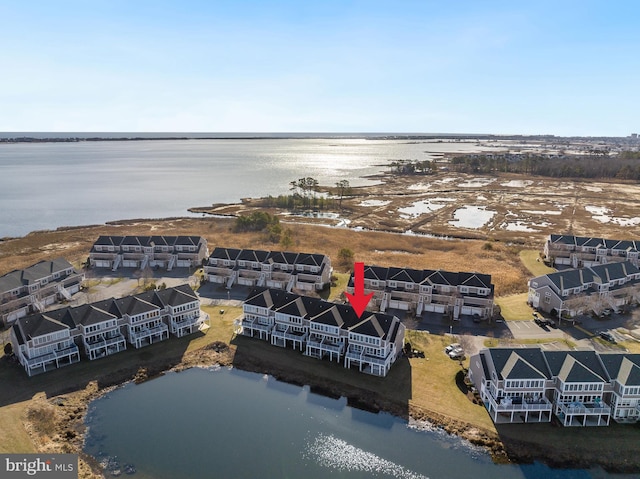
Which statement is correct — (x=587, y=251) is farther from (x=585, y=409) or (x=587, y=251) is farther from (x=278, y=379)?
(x=278, y=379)

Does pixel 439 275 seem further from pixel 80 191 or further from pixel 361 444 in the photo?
pixel 80 191

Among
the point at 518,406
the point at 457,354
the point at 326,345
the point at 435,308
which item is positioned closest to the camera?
the point at 518,406

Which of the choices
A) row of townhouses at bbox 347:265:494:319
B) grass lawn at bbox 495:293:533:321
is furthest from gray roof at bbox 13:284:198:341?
grass lawn at bbox 495:293:533:321

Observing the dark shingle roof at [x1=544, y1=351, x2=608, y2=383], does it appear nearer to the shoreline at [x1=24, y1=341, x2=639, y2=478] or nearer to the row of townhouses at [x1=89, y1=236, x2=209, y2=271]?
the shoreline at [x1=24, y1=341, x2=639, y2=478]

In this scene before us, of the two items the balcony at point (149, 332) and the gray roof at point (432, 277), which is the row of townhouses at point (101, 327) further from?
the gray roof at point (432, 277)

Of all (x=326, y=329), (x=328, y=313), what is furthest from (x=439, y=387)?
(x=328, y=313)

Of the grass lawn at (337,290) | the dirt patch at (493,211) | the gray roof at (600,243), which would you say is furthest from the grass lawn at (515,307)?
the dirt patch at (493,211)
